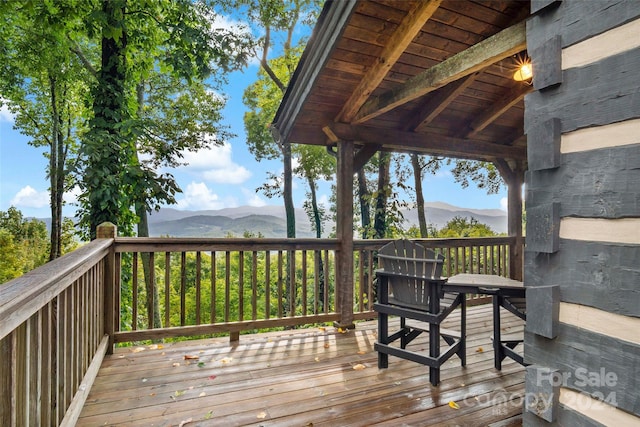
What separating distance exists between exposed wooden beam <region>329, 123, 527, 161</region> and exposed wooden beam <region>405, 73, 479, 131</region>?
0.16 meters

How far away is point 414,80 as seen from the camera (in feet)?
10.2

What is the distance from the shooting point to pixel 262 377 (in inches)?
107

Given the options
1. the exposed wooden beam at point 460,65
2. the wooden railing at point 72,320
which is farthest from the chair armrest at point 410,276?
the exposed wooden beam at point 460,65

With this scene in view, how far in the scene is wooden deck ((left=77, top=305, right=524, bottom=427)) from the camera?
211cm

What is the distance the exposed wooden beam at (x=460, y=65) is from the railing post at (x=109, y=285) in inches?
114

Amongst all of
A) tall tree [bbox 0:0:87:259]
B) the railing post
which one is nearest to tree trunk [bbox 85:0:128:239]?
tall tree [bbox 0:0:87:259]

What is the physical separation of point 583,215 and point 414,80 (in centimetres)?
210

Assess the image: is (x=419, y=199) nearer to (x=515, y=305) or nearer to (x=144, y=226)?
(x=515, y=305)

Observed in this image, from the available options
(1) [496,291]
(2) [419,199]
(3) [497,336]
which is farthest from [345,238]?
(2) [419,199]

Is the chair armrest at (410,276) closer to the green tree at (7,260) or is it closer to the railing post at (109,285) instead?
the railing post at (109,285)

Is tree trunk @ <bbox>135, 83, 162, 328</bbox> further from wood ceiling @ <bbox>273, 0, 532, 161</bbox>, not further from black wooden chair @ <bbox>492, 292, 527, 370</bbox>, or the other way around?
black wooden chair @ <bbox>492, 292, 527, 370</bbox>

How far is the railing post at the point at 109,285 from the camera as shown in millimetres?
3086

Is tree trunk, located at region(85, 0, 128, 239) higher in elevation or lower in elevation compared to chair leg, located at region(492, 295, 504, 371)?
higher

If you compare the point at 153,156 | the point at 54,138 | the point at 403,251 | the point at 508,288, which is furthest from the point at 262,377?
the point at 54,138
